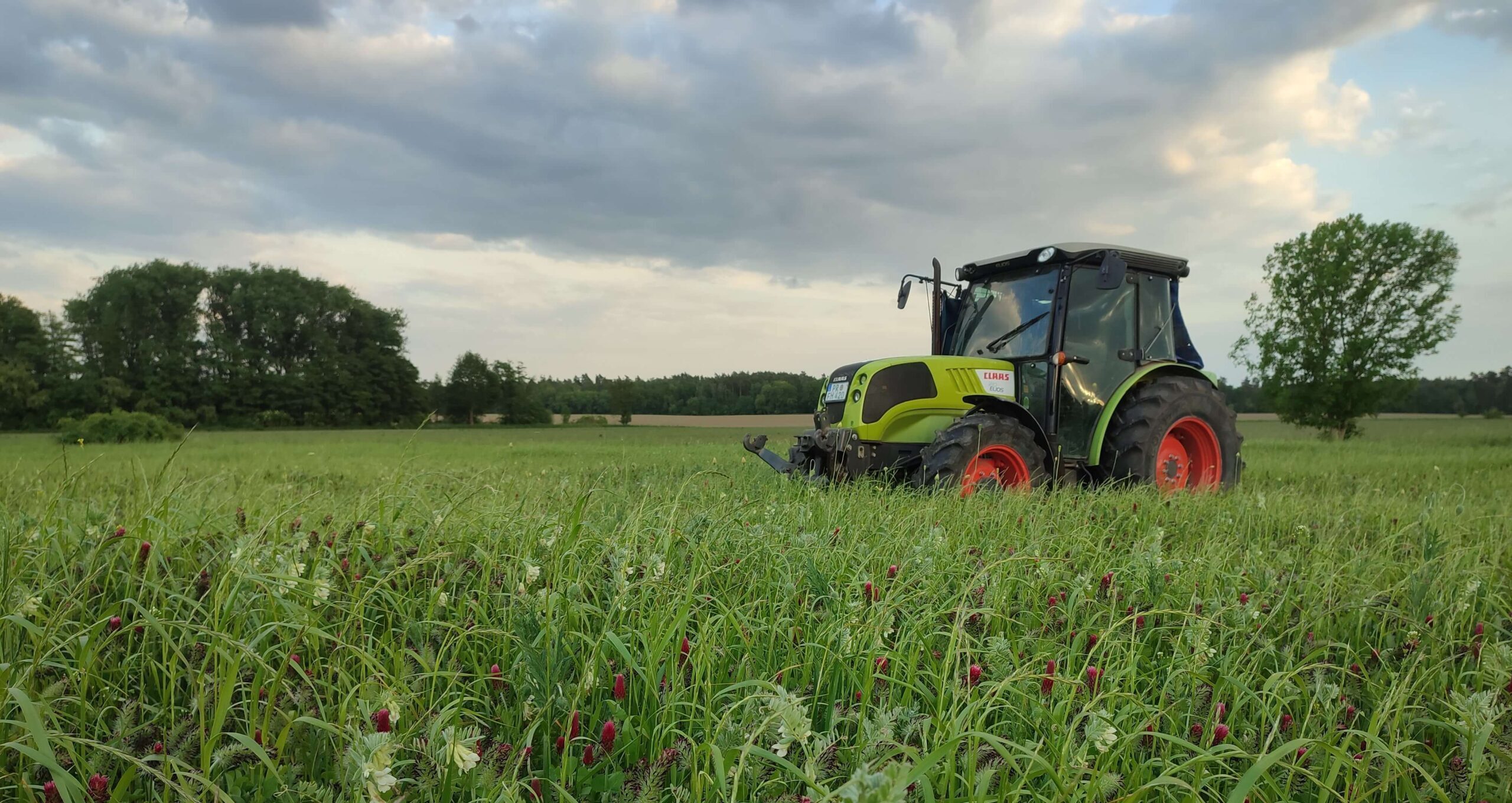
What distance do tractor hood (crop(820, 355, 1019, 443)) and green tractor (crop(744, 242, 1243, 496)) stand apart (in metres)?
0.01

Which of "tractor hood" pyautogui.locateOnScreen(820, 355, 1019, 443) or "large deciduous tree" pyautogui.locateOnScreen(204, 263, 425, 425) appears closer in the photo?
"tractor hood" pyautogui.locateOnScreen(820, 355, 1019, 443)

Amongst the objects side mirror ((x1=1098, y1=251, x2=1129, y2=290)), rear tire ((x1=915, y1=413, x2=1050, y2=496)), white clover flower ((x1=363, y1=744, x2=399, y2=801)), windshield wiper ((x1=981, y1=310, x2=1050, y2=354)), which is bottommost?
white clover flower ((x1=363, y1=744, x2=399, y2=801))

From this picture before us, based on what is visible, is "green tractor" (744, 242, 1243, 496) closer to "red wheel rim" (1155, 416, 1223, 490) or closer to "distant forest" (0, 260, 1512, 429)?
"red wheel rim" (1155, 416, 1223, 490)

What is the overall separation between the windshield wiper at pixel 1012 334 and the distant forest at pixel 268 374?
72.3 ft

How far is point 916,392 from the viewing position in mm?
6762

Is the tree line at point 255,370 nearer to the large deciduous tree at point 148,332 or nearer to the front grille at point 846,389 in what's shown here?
the large deciduous tree at point 148,332

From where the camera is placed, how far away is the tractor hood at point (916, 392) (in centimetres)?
670

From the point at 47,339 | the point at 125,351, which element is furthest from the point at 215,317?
the point at 47,339

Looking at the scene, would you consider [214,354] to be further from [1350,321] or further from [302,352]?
[1350,321]

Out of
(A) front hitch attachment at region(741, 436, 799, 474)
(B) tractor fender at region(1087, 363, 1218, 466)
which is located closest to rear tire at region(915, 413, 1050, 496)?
(B) tractor fender at region(1087, 363, 1218, 466)

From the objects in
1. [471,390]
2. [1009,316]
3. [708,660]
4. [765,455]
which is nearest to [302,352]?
[471,390]

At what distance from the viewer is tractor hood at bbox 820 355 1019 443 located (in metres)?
6.70

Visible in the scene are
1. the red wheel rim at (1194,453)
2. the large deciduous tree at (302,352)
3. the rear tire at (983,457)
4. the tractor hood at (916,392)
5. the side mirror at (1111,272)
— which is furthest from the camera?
the large deciduous tree at (302,352)

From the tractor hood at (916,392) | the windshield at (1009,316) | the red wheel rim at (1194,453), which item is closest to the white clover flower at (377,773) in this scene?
the tractor hood at (916,392)
